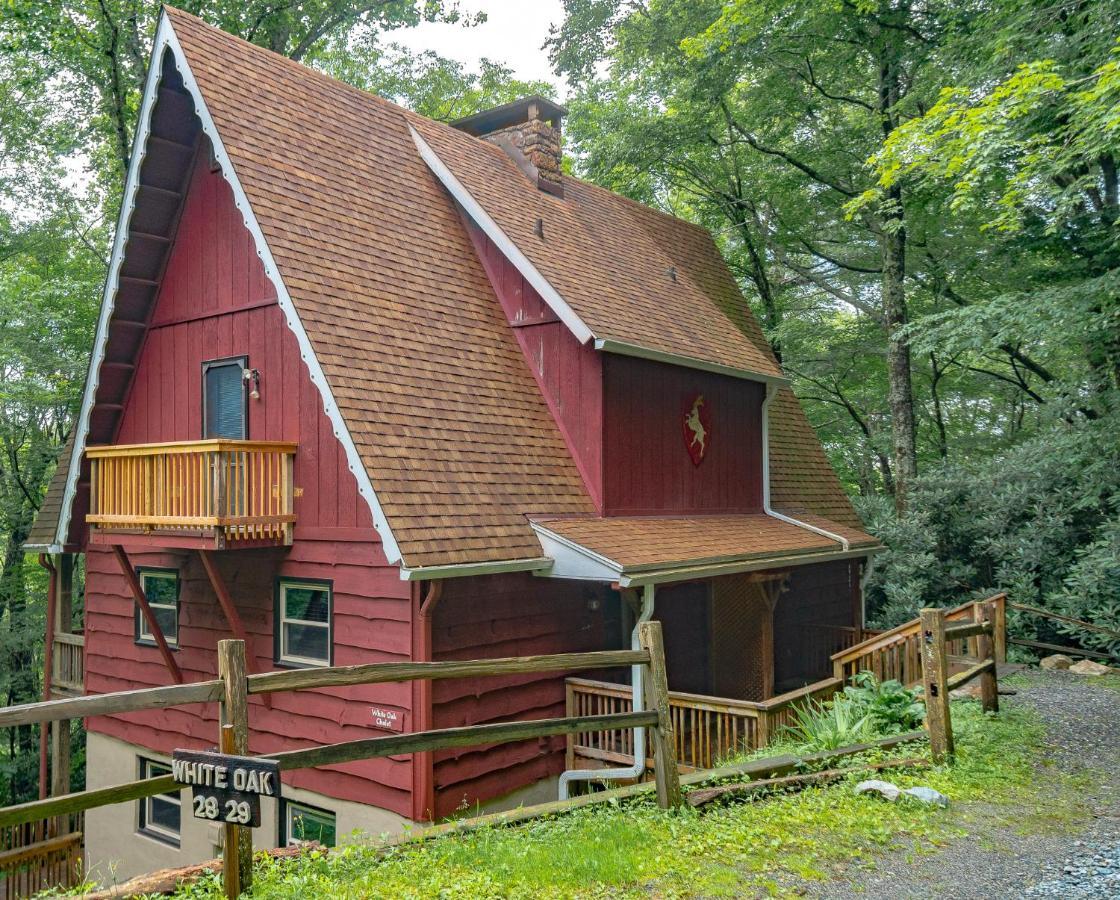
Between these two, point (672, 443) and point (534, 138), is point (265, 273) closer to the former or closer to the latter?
point (672, 443)

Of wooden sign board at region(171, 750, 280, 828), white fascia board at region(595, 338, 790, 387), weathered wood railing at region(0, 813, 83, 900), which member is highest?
white fascia board at region(595, 338, 790, 387)

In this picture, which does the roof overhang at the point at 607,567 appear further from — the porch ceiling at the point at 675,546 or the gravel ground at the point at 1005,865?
the gravel ground at the point at 1005,865

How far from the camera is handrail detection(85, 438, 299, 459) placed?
852 cm

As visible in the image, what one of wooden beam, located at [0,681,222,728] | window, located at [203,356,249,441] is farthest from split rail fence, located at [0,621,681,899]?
window, located at [203,356,249,441]

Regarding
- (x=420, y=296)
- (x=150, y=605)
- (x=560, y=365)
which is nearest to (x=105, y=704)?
(x=420, y=296)

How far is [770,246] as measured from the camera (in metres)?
22.5

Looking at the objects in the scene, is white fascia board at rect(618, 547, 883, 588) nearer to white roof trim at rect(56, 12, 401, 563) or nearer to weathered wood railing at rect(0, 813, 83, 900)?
white roof trim at rect(56, 12, 401, 563)

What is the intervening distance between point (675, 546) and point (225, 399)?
5726 mm

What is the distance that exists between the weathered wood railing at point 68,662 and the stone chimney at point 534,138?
10.2 meters

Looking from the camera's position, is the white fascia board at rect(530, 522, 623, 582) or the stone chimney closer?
the white fascia board at rect(530, 522, 623, 582)

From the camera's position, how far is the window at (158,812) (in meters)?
10.9

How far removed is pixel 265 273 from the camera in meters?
10.1

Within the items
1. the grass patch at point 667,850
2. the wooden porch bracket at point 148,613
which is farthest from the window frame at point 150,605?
the grass patch at point 667,850

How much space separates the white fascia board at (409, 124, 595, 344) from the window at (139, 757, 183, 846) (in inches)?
301
